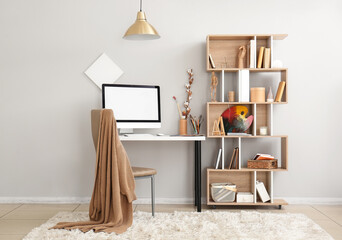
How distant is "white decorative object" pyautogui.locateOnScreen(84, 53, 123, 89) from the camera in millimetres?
4324

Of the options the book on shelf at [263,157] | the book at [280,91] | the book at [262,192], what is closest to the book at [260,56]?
the book at [280,91]

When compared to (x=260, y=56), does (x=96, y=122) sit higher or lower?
lower

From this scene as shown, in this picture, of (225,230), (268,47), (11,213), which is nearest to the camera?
(225,230)

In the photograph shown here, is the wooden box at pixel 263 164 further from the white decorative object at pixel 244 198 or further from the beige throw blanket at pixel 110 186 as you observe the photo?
the beige throw blanket at pixel 110 186

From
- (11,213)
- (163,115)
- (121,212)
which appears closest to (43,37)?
(163,115)

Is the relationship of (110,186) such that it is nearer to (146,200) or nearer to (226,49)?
(146,200)

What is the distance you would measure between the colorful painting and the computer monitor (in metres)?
0.68

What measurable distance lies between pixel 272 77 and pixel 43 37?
2424mm

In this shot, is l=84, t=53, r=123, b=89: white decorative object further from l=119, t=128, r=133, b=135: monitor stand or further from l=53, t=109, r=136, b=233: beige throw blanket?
l=53, t=109, r=136, b=233: beige throw blanket

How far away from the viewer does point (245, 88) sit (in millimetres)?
4125

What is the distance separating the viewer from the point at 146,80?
4.35 m

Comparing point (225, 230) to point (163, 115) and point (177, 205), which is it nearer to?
point (177, 205)

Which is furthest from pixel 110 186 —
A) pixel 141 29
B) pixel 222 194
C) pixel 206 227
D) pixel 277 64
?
pixel 277 64

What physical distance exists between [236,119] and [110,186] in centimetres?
153
